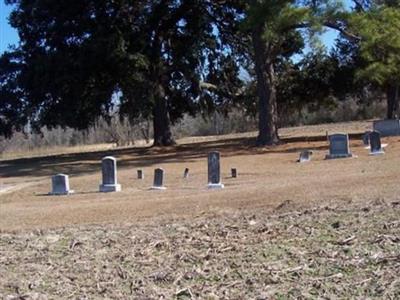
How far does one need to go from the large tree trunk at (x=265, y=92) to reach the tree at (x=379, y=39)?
15.4 feet

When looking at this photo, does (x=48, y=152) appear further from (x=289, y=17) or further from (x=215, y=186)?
(x=215, y=186)

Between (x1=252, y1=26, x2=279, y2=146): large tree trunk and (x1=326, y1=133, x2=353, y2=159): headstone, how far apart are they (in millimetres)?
9213

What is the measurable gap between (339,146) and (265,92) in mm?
9670

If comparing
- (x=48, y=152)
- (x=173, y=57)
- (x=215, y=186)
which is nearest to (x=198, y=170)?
(x=215, y=186)

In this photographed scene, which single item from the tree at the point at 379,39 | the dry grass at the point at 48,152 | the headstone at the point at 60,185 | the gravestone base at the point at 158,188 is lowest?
the gravestone base at the point at 158,188

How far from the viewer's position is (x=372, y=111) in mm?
71375

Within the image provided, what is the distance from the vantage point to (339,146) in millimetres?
23656

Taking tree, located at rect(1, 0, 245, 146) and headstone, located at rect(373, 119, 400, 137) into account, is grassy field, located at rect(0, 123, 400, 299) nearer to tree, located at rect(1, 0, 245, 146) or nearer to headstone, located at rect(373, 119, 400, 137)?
headstone, located at rect(373, 119, 400, 137)

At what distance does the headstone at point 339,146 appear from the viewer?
2345cm

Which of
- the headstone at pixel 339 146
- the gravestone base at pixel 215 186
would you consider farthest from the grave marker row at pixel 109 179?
the headstone at pixel 339 146

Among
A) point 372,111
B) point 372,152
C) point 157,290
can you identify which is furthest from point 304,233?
Answer: point 372,111

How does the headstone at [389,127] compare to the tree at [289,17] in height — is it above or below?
below

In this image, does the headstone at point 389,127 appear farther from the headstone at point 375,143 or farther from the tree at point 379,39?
the headstone at point 375,143

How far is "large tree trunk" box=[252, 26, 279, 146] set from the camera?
107 ft
